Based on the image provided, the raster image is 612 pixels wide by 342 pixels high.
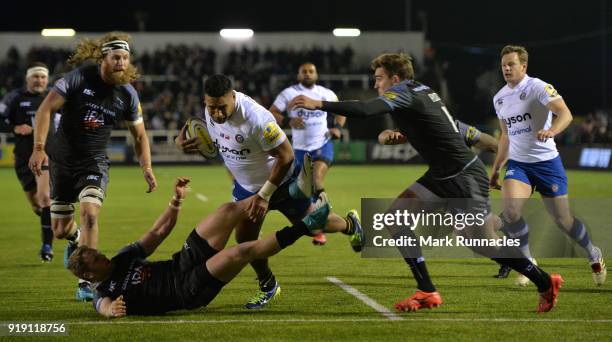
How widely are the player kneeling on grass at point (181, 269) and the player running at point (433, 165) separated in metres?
0.92

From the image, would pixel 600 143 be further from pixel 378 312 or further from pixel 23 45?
pixel 378 312

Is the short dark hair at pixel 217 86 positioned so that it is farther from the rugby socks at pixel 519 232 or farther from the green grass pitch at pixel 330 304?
the rugby socks at pixel 519 232

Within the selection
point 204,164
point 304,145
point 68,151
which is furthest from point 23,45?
point 68,151

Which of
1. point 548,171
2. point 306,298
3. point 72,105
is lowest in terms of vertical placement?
point 306,298

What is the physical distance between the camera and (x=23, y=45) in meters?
48.2

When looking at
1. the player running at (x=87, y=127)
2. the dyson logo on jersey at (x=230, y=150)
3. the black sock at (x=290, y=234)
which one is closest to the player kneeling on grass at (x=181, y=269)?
the black sock at (x=290, y=234)

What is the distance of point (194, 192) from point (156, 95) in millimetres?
21327

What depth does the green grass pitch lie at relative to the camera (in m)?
7.09

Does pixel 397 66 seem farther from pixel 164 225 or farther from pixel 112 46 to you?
pixel 112 46

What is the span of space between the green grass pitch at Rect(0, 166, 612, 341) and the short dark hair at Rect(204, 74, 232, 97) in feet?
5.73

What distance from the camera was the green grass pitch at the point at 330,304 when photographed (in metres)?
7.09

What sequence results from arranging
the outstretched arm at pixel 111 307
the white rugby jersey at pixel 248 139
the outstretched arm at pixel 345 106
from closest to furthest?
the outstretched arm at pixel 345 106 → the outstretched arm at pixel 111 307 → the white rugby jersey at pixel 248 139

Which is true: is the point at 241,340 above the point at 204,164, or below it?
above

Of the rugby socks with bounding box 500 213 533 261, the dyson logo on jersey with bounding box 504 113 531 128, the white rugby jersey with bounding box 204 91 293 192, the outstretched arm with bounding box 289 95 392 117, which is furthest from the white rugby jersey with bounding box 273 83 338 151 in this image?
the outstretched arm with bounding box 289 95 392 117
